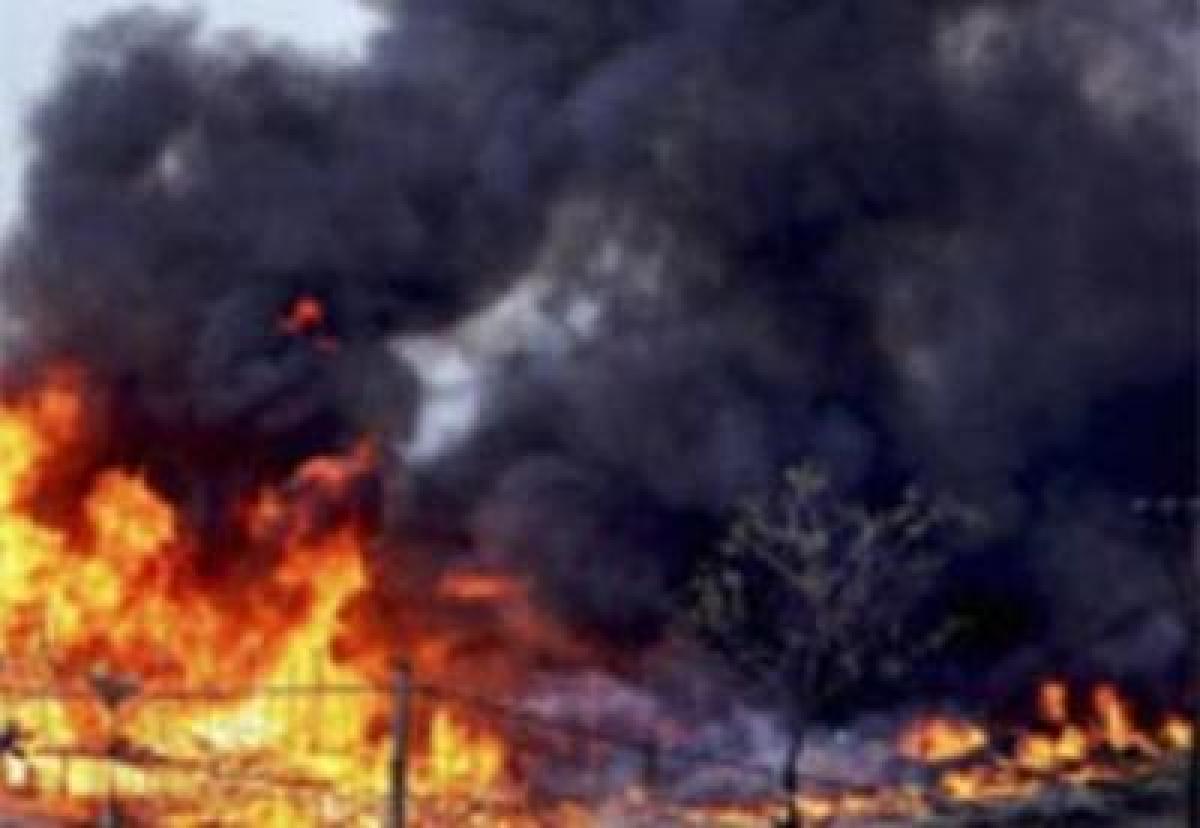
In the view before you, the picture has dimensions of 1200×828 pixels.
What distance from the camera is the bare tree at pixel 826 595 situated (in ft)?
94.3

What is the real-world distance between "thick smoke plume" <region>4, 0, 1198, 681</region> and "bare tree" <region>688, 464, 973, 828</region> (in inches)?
49.1

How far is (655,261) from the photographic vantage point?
3788 cm

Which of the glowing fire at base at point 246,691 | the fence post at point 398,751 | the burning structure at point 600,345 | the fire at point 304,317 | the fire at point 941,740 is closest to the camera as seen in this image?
the fence post at point 398,751

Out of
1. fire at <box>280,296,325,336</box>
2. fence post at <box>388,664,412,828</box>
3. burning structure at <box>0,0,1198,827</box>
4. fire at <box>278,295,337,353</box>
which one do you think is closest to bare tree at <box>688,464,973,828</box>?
burning structure at <box>0,0,1198,827</box>

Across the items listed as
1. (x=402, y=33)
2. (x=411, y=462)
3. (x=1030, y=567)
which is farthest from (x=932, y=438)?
(x=402, y=33)

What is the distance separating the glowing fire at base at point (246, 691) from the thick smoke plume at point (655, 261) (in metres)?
1.34

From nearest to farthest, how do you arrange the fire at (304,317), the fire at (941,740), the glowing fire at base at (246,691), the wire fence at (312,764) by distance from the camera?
the wire fence at (312,764) < the glowing fire at base at (246,691) < the fire at (941,740) < the fire at (304,317)

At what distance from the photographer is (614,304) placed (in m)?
37.7

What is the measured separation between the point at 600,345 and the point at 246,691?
47.5ft

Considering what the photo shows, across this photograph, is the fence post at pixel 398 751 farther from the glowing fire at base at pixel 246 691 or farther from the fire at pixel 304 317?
the fire at pixel 304 317

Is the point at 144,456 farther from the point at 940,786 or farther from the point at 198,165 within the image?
the point at 940,786

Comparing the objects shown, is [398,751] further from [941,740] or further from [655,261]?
[655,261]

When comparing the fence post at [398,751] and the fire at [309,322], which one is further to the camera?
the fire at [309,322]

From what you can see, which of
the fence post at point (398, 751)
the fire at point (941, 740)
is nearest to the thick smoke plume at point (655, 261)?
the fire at point (941, 740)
